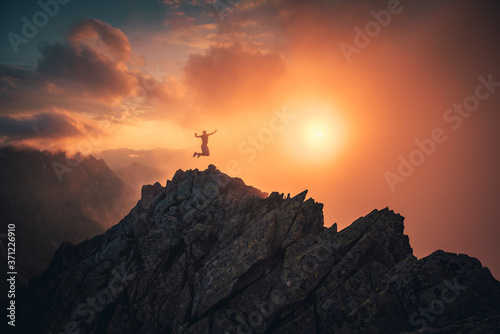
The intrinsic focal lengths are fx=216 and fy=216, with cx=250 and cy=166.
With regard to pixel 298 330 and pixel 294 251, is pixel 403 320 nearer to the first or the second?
pixel 298 330

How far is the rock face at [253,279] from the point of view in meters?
12.0

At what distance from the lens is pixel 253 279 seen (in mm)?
21016

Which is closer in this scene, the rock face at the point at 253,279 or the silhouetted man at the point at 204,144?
the rock face at the point at 253,279

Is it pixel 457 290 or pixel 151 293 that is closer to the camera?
pixel 457 290

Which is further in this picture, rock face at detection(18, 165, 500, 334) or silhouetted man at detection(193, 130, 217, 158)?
silhouetted man at detection(193, 130, 217, 158)

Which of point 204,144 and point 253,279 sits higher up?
point 204,144

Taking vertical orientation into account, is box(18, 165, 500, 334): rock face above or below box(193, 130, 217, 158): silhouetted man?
below

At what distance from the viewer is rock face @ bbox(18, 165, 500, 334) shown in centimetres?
1202

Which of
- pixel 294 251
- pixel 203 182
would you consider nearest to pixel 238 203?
pixel 203 182

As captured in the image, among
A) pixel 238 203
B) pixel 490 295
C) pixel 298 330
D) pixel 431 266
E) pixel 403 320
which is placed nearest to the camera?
pixel 490 295

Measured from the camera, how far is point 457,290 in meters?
11.5

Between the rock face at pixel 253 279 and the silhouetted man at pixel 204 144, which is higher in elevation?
the silhouetted man at pixel 204 144

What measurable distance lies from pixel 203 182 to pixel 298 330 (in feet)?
94.5

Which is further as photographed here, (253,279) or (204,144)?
(204,144)
